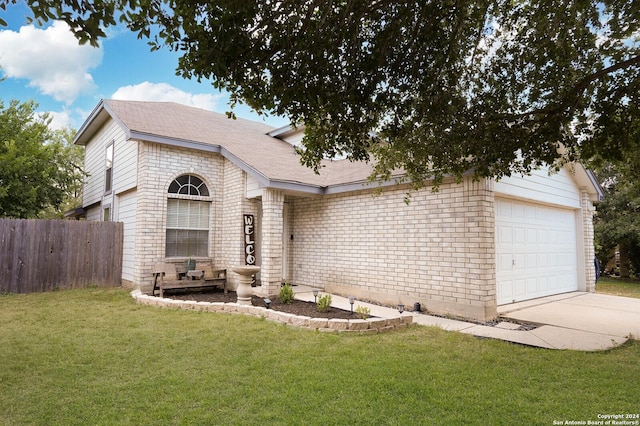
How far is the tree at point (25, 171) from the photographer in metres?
12.8

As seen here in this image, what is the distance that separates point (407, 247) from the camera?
7930 millimetres

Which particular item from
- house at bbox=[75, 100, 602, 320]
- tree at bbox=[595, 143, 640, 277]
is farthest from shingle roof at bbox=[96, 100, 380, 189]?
tree at bbox=[595, 143, 640, 277]

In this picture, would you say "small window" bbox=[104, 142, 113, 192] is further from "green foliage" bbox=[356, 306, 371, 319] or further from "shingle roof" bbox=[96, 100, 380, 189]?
"green foliage" bbox=[356, 306, 371, 319]

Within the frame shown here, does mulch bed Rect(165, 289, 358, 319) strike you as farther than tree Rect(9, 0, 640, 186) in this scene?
Yes

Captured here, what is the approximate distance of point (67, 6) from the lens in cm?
309

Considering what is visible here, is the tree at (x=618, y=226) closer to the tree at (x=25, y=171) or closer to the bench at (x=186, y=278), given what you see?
the bench at (x=186, y=278)

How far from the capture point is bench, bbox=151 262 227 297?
8742mm

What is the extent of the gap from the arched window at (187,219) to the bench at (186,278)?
575 millimetres

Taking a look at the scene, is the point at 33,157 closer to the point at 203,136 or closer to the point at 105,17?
the point at 203,136

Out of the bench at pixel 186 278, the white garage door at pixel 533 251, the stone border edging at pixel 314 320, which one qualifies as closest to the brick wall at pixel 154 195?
the bench at pixel 186 278

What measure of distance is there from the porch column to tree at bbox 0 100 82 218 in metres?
9.61

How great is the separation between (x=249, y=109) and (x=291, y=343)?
11.2 feet

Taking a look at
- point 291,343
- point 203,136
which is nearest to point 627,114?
point 291,343

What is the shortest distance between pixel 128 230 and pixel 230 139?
13.5 ft
